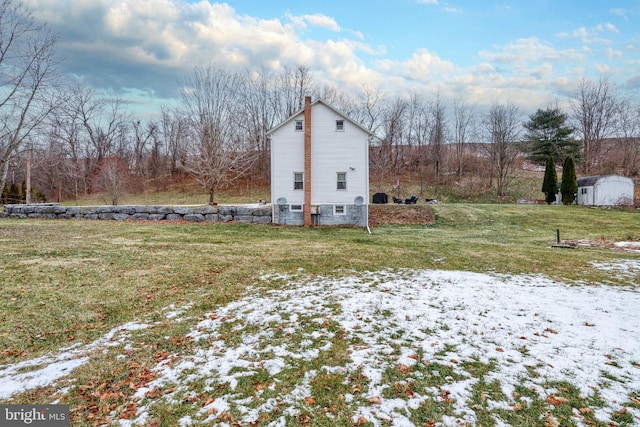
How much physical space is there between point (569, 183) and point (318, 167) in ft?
76.3

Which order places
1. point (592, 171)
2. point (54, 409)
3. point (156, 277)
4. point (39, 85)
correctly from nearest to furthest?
point (54, 409) → point (156, 277) → point (39, 85) → point (592, 171)

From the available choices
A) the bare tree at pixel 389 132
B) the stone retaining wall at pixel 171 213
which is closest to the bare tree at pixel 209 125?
the stone retaining wall at pixel 171 213

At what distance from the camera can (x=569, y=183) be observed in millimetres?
27141

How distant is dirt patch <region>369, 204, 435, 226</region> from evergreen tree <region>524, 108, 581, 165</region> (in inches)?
896

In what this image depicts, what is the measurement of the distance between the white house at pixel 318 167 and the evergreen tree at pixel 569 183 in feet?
67.6

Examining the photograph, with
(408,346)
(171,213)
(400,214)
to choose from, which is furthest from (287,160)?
(408,346)

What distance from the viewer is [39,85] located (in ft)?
41.3

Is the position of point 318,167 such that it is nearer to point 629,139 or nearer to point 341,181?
point 341,181

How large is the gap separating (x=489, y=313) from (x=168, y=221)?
670 inches

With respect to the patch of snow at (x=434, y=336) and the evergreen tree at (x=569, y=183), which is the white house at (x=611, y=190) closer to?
the evergreen tree at (x=569, y=183)

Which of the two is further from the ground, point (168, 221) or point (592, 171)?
point (592, 171)

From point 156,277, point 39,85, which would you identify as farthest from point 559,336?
point 39,85

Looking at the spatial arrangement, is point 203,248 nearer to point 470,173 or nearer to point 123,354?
point 123,354

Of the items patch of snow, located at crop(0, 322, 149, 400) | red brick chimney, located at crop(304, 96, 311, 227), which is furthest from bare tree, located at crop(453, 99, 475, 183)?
patch of snow, located at crop(0, 322, 149, 400)
